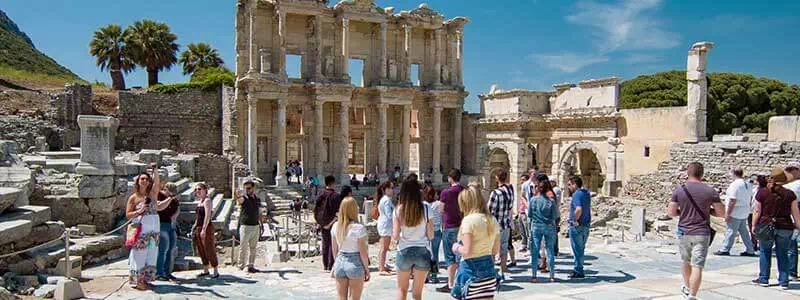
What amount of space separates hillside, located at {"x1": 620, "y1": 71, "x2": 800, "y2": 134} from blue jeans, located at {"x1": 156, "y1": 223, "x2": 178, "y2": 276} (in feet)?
141

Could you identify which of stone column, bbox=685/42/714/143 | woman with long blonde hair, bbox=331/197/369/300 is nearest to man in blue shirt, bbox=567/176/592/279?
woman with long blonde hair, bbox=331/197/369/300

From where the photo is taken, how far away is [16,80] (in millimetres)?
37438

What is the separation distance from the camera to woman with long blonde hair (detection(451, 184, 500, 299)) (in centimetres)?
558

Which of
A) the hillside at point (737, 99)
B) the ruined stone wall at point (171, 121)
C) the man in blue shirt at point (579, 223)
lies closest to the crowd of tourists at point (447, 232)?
the man in blue shirt at point (579, 223)

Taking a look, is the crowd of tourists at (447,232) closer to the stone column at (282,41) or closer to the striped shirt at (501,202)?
the striped shirt at (501,202)

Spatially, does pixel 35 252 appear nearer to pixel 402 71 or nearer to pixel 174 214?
pixel 174 214

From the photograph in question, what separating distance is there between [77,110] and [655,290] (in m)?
32.7

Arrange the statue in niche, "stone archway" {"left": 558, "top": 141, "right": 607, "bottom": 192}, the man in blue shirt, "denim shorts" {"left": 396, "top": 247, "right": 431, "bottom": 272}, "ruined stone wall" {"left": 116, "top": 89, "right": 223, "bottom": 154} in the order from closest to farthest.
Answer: "denim shorts" {"left": 396, "top": 247, "right": 431, "bottom": 272}
the man in blue shirt
"stone archway" {"left": 558, "top": 141, "right": 607, "bottom": 192}
the statue in niche
"ruined stone wall" {"left": 116, "top": 89, "right": 223, "bottom": 154}

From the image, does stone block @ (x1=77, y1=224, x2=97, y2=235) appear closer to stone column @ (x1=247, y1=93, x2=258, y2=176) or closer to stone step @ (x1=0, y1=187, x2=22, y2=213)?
stone step @ (x1=0, y1=187, x2=22, y2=213)

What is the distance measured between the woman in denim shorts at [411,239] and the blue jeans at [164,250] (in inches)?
164

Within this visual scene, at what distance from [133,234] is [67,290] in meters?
1.07

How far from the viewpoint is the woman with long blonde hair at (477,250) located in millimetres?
5578

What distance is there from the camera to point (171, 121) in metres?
36.2

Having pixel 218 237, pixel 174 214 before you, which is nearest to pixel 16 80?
pixel 218 237
